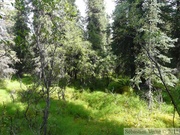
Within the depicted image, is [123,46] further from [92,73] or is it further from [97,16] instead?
[97,16]

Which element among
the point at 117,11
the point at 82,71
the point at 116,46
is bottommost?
the point at 82,71

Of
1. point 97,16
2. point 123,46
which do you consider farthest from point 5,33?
point 97,16

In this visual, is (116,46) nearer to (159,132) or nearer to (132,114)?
(132,114)

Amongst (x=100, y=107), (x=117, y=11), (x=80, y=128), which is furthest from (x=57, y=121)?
(x=117, y=11)

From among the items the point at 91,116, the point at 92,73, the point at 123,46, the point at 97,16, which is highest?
the point at 97,16

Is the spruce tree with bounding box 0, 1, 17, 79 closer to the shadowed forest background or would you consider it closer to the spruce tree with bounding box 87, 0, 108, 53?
the shadowed forest background

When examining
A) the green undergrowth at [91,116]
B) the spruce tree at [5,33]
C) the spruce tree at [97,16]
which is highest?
the spruce tree at [97,16]

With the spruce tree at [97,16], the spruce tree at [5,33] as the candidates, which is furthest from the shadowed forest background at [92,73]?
the spruce tree at [97,16]

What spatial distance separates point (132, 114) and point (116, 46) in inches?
270

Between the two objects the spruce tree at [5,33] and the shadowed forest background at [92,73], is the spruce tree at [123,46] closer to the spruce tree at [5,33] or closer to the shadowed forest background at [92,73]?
the shadowed forest background at [92,73]

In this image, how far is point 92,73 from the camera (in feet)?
64.9

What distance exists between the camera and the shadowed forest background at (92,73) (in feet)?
Result: 13.8

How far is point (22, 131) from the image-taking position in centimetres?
855

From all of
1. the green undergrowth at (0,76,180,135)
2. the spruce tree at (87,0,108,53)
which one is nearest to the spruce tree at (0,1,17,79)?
the green undergrowth at (0,76,180,135)
